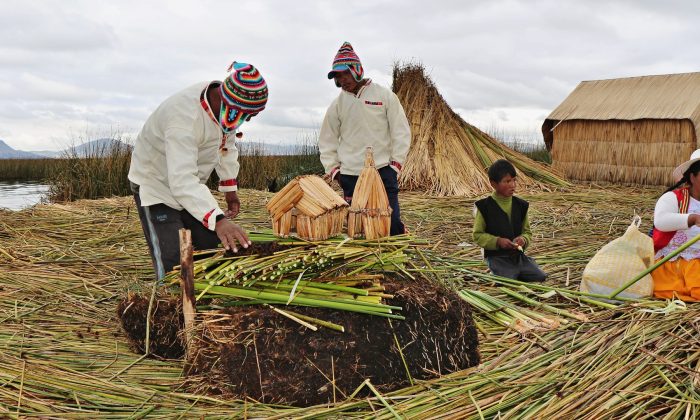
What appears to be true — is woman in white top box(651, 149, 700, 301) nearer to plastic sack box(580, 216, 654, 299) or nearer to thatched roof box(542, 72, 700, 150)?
plastic sack box(580, 216, 654, 299)

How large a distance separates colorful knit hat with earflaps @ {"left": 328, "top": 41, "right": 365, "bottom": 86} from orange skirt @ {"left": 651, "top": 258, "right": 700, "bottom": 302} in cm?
231

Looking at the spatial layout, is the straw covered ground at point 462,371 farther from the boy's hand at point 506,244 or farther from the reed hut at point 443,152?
the reed hut at point 443,152

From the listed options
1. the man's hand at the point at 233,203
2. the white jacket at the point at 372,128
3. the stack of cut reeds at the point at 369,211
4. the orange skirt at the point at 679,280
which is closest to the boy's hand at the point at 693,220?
the orange skirt at the point at 679,280

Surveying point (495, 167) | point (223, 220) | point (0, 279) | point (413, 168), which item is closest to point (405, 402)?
point (223, 220)

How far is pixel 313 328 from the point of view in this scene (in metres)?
2.44

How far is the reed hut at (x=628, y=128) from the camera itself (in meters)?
10.5

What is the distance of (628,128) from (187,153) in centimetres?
976

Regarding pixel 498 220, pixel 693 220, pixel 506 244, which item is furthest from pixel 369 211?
pixel 693 220

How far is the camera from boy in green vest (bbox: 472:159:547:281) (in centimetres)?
406

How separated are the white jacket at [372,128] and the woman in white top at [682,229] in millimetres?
1765

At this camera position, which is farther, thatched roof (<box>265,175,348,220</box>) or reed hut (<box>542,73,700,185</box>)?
reed hut (<box>542,73,700,185</box>)

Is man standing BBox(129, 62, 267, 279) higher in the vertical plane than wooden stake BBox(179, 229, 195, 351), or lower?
higher

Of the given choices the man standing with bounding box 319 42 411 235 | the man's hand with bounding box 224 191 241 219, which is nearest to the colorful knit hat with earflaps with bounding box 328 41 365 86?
the man standing with bounding box 319 42 411 235

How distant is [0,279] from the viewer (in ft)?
14.2
